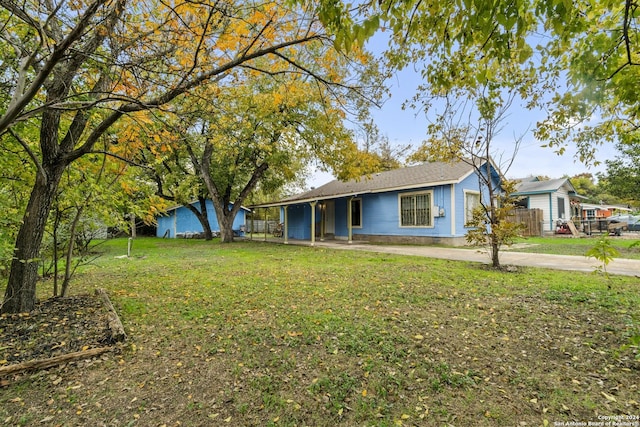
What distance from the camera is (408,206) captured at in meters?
14.0

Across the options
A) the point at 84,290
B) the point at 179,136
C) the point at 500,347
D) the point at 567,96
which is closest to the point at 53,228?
the point at 84,290

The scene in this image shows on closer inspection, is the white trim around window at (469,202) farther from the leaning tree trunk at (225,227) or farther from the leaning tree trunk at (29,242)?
the leaning tree trunk at (29,242)

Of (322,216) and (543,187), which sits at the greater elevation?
(543,187)

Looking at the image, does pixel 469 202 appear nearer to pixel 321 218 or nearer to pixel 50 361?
pixel 321 218

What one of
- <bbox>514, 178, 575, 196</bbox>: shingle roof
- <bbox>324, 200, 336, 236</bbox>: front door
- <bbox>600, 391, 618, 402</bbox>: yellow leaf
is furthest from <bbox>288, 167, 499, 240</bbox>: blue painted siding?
<bbox>600, 391, 618, 402</bbox>: yellow leaf

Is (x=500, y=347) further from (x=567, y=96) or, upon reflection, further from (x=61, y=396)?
(x=61, y=396)

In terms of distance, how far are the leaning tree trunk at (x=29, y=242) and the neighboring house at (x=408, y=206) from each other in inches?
382

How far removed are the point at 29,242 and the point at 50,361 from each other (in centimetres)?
186

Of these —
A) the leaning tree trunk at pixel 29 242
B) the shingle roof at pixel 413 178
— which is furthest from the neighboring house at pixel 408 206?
the leaning tree trunk at pixel 29 242

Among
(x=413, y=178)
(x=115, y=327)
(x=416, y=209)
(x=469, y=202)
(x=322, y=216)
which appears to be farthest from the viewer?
(x=322, y=216)

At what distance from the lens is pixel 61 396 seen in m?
2.46

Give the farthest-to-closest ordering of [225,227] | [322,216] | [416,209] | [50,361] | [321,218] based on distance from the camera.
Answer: [321,218] < [322,216] < [225,227] < [416,209] < [50,361]

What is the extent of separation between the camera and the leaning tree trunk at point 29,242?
3865mm

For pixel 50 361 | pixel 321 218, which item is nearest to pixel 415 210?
pixel 321 218
